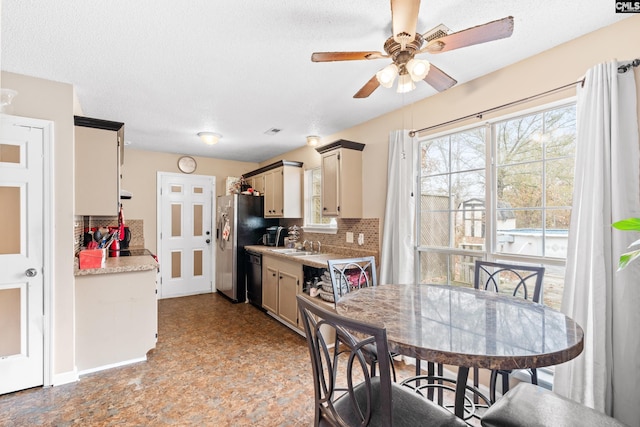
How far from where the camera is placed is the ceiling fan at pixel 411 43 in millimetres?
1279

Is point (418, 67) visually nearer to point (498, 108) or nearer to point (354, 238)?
point (498, 108)

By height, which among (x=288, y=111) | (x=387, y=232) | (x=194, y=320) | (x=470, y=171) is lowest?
(x=194, y=320)

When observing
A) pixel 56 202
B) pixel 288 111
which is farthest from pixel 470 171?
pixel 56 202

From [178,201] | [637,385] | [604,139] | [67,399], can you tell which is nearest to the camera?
[637,385]

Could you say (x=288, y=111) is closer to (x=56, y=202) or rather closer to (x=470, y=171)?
(x=470, y=171)

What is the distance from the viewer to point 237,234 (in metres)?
4.68

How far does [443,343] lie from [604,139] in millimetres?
1585

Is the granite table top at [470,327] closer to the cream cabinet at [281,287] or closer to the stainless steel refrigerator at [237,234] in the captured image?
the cream cabinet at [281,287]

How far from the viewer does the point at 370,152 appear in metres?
3.40

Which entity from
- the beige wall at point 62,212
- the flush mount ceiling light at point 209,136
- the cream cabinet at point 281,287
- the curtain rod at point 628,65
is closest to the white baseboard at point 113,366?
the beige wall at point 62,212

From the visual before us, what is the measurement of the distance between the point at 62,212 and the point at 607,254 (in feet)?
12.3

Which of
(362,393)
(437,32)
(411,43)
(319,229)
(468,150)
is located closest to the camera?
(362,393)

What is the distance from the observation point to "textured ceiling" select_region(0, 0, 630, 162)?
1.60m

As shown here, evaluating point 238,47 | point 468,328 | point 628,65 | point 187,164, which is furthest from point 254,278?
point 628,65
